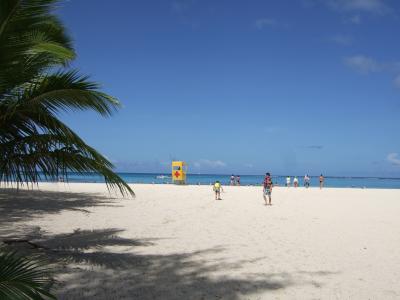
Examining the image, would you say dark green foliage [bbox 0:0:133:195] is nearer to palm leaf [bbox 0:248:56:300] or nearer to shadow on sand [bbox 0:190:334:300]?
shadow on sand [bbox 0:190:334:300]

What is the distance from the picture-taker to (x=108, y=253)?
→ 6.95 m

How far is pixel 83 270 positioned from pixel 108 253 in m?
1.23

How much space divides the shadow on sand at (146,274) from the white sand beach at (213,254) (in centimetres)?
1

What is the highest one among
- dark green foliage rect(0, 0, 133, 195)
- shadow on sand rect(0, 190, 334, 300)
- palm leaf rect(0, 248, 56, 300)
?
dark green foliage rect(0, 0, 133, 195)

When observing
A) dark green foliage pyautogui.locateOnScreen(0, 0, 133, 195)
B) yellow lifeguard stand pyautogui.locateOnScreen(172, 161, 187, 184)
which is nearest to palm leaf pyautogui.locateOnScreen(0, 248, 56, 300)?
dark green foliage pyautogui.locateOnScreen(0, 0, 133, 195)

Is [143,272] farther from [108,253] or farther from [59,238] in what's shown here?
[59,238]

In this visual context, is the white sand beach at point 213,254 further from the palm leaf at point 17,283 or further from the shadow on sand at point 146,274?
the palm leaf at point 17,283

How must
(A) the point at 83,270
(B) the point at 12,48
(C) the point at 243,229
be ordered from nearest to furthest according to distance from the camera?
1. (B) the point at 12,48
2. (A) the point at 83,270
3. (C) the point at 243,229

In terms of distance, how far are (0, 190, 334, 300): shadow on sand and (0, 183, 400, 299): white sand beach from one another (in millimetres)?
13

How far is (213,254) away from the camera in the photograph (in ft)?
23.7

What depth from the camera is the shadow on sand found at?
4895 millimetres

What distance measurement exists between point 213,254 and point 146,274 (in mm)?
1815

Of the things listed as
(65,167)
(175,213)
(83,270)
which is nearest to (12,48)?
(65,167)

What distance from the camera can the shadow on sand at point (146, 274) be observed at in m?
4.89
